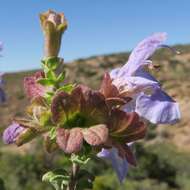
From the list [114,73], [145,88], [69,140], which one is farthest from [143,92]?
[69,140]

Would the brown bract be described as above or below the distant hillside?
above

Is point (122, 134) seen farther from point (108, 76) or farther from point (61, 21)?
point (61, 21)

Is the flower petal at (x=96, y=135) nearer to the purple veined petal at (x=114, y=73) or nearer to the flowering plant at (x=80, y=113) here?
the flowering plant at (x=80, y=113)

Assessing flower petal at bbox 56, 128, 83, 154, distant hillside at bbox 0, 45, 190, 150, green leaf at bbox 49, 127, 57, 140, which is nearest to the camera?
flower petal at bbox 56, 128, 83, 154

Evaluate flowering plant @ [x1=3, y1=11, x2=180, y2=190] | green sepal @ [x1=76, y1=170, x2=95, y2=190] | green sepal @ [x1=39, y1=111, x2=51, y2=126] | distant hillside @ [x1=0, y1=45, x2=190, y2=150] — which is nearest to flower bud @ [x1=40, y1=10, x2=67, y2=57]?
flowering plant @ [x1=3, y1=11, x2=180, y2=190]

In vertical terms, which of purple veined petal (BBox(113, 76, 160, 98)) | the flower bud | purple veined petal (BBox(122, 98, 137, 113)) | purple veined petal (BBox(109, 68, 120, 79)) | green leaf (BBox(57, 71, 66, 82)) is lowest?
purple veined petal (BBox(122, 98, 137, 113))

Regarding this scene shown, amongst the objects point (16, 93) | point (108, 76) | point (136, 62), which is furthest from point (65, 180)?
point (16, 93)

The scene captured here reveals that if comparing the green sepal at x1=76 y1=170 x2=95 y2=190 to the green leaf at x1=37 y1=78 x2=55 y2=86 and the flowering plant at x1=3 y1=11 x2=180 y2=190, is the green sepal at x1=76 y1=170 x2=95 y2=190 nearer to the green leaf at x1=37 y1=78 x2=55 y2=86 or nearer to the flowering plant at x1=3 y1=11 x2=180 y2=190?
the flowering plant at x1=3 y1=11 x2=180 y2=190
